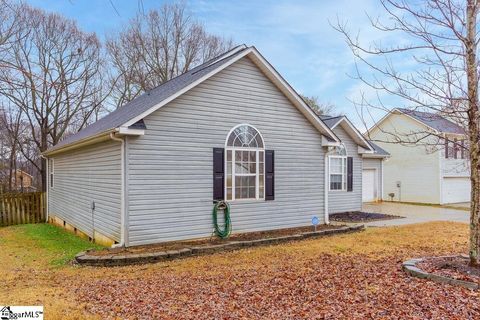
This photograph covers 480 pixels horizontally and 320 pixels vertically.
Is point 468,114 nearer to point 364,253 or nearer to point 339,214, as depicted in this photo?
point 364,253

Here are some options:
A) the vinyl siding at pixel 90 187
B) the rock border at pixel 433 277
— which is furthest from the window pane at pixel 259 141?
the rock border at pixel 433 277

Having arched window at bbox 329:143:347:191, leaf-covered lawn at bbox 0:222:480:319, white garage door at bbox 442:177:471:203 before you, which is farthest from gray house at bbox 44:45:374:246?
white garage door at bbox 442:177:471:203

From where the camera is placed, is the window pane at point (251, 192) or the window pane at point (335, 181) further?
the window pane at point (335, 181)

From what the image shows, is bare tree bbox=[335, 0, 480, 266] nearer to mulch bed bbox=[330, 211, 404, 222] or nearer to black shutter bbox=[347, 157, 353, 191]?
mulch bed bbox=[330, 211, 404, 222]

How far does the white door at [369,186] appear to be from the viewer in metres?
20.5

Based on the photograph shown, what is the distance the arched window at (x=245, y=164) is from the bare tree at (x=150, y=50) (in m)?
16.1

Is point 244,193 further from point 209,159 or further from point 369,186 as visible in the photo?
point 369,186

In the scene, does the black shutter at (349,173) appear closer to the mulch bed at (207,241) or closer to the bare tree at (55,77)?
the mulch bed at (207,241)

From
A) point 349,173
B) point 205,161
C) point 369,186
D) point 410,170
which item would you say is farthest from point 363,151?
point 205,161

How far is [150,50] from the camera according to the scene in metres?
24.1

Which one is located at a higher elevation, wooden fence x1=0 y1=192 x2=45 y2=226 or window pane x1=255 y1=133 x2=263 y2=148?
window pane x1=255 y1=133 x2=263 y2=148

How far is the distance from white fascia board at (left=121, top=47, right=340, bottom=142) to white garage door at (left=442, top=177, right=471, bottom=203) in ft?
45.2

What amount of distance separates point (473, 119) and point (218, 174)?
18.8 feet

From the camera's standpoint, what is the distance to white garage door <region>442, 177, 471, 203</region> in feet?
69.4
